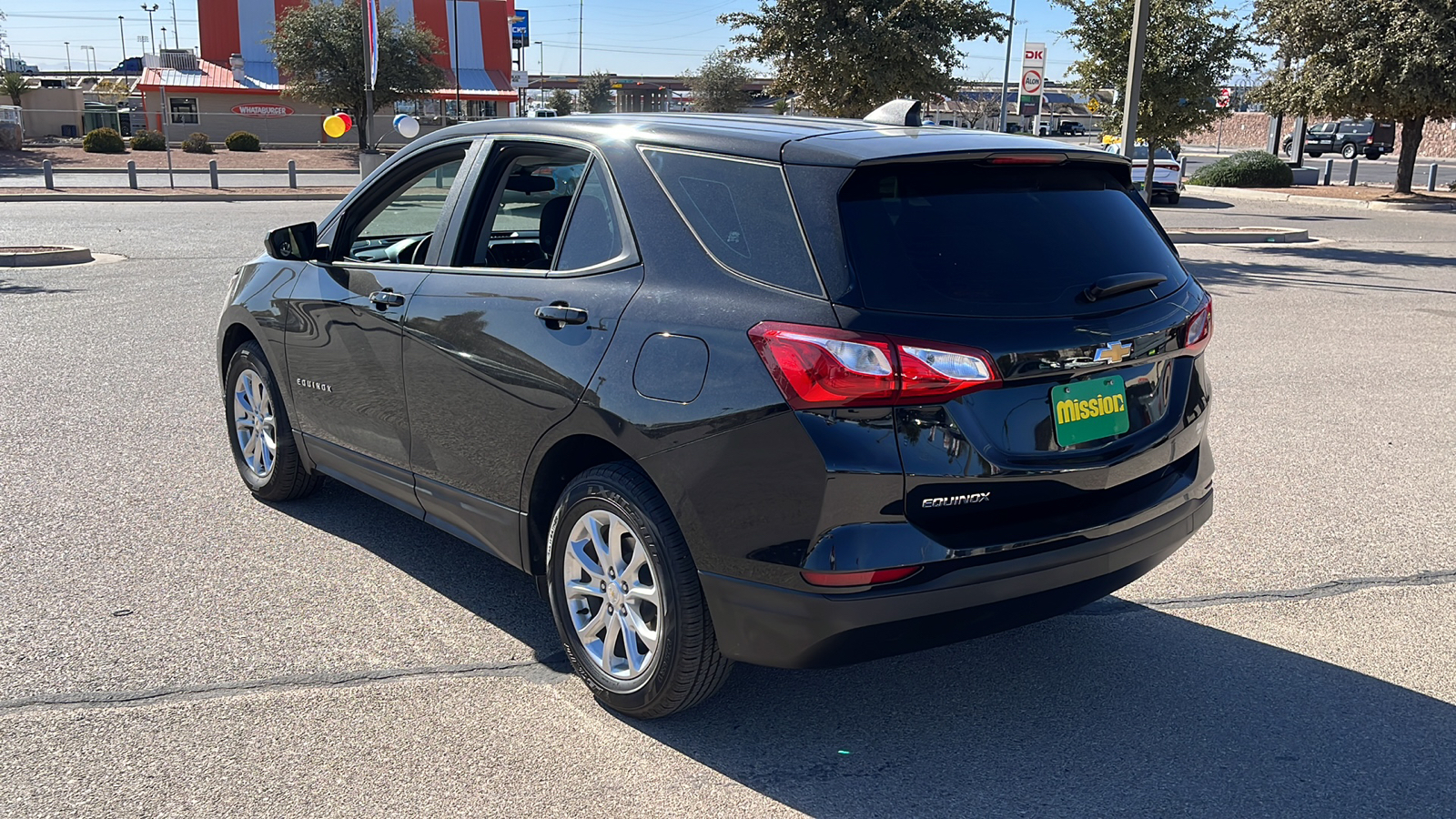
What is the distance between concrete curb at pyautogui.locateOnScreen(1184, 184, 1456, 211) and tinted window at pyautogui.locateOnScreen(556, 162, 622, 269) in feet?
95.6

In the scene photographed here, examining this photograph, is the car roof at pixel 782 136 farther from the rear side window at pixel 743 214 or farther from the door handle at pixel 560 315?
the door handle at pixel 560 315

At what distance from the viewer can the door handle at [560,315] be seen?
3.51 metres

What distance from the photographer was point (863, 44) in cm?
1736

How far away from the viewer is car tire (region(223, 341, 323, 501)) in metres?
5.30

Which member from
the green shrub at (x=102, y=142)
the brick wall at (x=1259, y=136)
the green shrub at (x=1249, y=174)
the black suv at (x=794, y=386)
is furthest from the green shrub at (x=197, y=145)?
the brick wall at (x=1259, y=136)

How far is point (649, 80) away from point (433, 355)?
399 feet

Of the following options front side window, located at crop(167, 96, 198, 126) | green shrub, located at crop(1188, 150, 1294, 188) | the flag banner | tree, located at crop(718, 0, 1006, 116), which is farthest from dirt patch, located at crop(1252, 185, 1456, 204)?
front side window, located at crop(167, 96, 198, 126)

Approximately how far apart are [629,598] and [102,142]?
140ft

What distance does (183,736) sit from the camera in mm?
3428

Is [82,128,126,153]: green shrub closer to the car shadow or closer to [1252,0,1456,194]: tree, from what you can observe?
[1252,0,1456,194]: tree

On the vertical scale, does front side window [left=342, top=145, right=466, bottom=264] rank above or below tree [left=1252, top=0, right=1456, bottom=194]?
below

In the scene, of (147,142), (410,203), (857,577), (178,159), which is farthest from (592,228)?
(147,142)

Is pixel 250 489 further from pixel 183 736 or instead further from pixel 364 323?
pixel 183 736

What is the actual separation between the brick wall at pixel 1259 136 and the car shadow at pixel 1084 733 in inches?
2706
